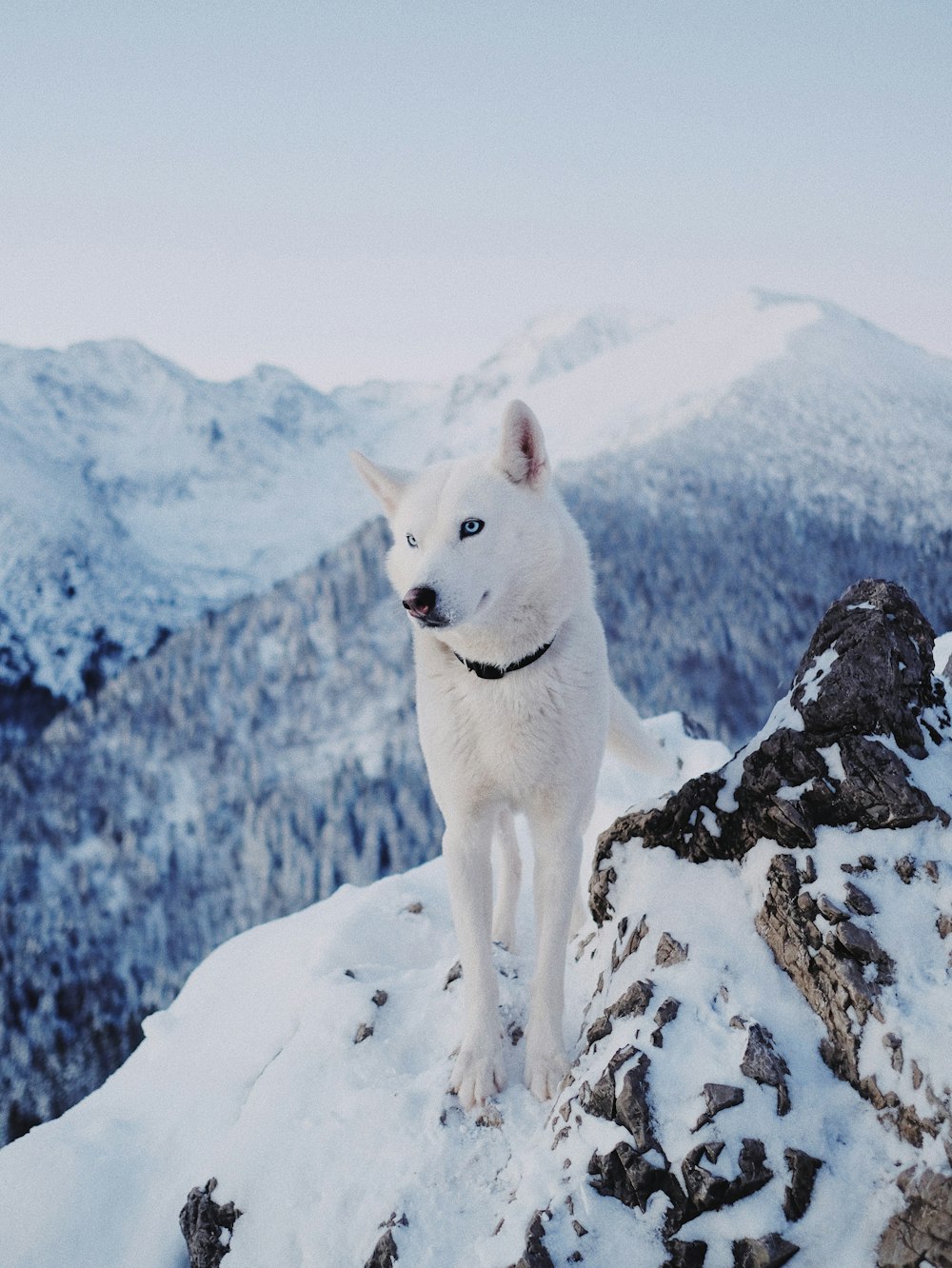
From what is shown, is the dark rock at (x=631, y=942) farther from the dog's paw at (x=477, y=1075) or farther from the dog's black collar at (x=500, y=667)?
the dog's black collar at (x=500, y=667)

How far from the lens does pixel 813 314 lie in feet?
174

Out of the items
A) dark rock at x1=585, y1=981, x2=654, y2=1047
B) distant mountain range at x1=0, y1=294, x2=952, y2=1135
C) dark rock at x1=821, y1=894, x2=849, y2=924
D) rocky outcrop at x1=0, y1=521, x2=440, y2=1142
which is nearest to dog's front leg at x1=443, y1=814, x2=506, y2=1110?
dark rock at x1=585, y1=981, x2=654, y2=1047

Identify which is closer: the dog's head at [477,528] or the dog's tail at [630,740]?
the dog's head at [477,528]

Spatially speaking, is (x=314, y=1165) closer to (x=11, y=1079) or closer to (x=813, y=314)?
(x=813, y=314)

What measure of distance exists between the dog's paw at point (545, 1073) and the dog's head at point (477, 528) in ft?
7.13

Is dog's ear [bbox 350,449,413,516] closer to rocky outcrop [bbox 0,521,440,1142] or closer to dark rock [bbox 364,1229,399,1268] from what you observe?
dark rock [bbox 364,1229,399,1268]

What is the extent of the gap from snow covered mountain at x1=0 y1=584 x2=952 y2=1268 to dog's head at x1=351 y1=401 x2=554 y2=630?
5.29 feet

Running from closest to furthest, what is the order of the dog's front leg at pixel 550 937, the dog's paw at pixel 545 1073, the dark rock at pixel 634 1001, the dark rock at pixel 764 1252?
the dark rock at pixel 764 1252 < the dark rock at pixel 634 1001 < the dog's paw at pixel 545 1073 < the dog's front leg at pixel 550 937

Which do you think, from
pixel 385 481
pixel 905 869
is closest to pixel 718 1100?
pixel 905 869

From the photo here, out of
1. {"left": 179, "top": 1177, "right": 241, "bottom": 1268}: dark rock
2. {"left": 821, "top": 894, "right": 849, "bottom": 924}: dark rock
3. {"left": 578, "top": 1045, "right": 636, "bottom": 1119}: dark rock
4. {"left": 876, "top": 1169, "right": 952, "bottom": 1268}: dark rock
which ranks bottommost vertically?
{"left": 179, "top": 1177, "right": 241, "bottom": 1268}: dark rock

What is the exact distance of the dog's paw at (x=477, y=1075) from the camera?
3643 mm

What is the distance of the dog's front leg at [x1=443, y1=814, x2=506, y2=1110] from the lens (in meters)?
3.76

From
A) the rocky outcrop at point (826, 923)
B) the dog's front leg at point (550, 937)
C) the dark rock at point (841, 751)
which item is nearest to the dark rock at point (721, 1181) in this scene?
the rocky outcrop at point (826, 923)

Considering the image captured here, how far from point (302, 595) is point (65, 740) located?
44851mm
